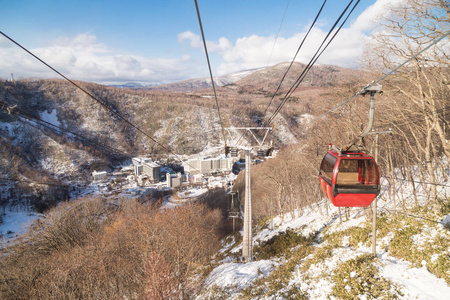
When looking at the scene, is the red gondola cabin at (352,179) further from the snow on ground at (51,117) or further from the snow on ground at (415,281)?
the snow on ground at (51,117)

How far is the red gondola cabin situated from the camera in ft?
16.8

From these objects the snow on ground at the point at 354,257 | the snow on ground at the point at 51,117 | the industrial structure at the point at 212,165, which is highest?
the snow on ground at the point at 51,117

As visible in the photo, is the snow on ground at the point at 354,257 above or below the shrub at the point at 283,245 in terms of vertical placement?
above

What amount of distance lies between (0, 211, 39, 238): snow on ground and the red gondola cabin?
63.1 m

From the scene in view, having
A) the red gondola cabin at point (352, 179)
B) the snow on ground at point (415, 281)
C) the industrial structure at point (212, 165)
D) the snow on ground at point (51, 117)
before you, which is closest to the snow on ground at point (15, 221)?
the industrial structure at point (212, 165)

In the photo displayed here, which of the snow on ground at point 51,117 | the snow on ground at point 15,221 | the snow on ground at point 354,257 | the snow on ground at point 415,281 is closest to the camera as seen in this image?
the snow on ground at point 415,281

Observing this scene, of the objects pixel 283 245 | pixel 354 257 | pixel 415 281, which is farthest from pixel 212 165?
pixel 415 281

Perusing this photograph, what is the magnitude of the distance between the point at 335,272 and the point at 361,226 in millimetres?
4382

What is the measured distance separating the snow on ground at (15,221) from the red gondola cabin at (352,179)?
63.1m

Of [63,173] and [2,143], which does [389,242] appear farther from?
[2,143]

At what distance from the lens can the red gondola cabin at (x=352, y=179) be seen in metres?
5.11

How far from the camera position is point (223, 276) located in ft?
33.1

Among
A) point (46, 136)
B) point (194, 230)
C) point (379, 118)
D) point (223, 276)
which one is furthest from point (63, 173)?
point (379, 118)

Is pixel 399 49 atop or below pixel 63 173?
atop
